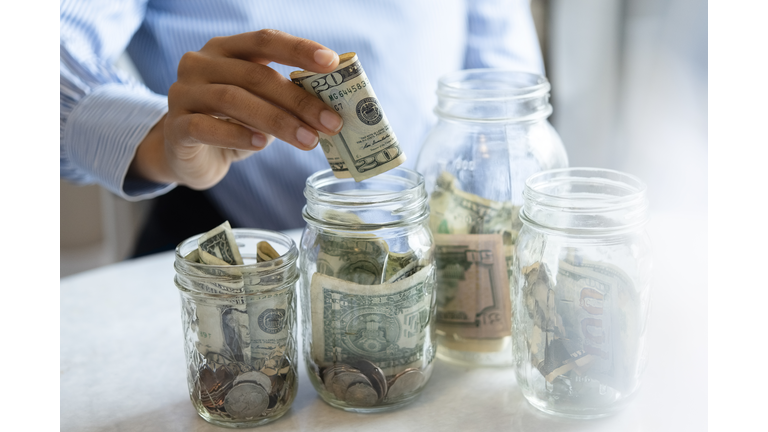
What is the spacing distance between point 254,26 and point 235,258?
776 millimetres

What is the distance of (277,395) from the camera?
67cm

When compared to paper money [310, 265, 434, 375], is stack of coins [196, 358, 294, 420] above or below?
below

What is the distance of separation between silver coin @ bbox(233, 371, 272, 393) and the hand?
9.5 inches

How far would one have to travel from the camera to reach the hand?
0.64m


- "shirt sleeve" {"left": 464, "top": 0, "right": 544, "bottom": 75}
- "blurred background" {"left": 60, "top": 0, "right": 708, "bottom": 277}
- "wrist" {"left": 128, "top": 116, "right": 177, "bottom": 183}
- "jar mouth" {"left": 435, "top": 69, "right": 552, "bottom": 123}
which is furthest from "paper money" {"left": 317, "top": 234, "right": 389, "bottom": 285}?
"blurred background" {"left": 60, "top": 0, "right": 708, "bottom": 277}

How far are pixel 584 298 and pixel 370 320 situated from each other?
0.22 meters

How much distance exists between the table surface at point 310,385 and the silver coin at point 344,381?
28 millimetres

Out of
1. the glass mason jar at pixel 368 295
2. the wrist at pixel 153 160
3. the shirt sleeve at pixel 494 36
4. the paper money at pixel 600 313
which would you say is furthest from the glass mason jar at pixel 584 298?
the shirt sleeve at pixel 494 36

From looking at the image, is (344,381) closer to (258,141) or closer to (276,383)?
(276,383)

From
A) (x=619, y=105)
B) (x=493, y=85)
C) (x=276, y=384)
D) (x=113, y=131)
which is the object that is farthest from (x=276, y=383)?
(x=619, y=105)

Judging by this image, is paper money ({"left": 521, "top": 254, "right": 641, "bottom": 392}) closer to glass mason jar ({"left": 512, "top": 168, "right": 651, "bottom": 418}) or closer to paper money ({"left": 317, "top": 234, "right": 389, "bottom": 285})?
glass mason jar ({"left": 512, "top": 168, "right": 651, "bottom": 418})

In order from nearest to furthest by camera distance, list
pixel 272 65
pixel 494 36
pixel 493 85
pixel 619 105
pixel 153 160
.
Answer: pixel 493 85
pixel 153 160
pixel 272 65
pixel 494 36
pixel 619 105

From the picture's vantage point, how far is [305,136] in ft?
2.13

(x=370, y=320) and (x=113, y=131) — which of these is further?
(x=113, y=131)
